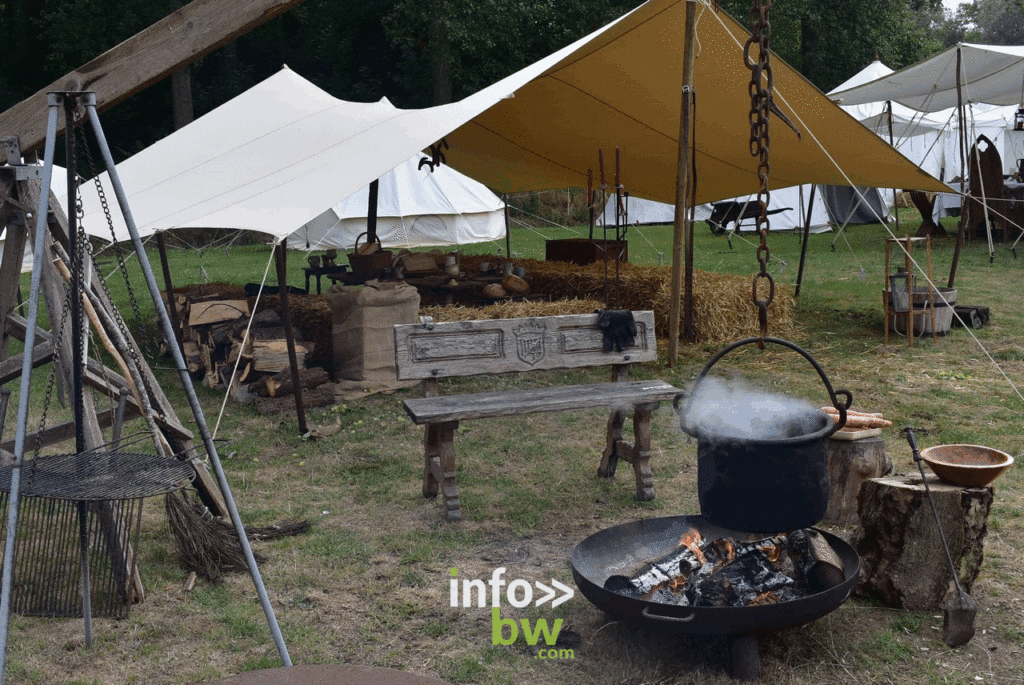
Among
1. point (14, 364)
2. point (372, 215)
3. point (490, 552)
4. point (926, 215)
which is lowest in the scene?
point (490, 552)

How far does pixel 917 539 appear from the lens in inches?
125

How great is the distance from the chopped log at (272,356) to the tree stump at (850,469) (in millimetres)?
4042

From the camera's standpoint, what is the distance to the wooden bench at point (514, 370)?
4.26 m

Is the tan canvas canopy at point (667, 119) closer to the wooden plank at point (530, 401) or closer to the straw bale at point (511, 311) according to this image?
the straw bale at point (511, 311)

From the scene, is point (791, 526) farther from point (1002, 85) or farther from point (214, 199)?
point (1002, 85)

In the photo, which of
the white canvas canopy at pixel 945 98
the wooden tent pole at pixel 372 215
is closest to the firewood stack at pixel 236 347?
the wooden tent pole at pixel 372 215

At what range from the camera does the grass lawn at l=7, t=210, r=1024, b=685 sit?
293 cm

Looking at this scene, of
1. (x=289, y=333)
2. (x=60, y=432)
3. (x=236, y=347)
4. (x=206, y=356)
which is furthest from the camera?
(x=206, y=356)

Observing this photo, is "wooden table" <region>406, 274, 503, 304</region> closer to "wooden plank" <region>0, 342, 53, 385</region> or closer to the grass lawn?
the grass lawn

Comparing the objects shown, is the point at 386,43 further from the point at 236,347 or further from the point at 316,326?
the point at 236,347

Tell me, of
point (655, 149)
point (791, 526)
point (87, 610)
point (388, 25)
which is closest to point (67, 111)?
point (87, 610)

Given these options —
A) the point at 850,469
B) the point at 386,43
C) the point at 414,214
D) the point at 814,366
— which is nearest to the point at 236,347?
the point at 850,469

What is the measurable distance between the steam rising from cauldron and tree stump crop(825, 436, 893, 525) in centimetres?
88

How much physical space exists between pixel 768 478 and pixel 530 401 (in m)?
1.94
